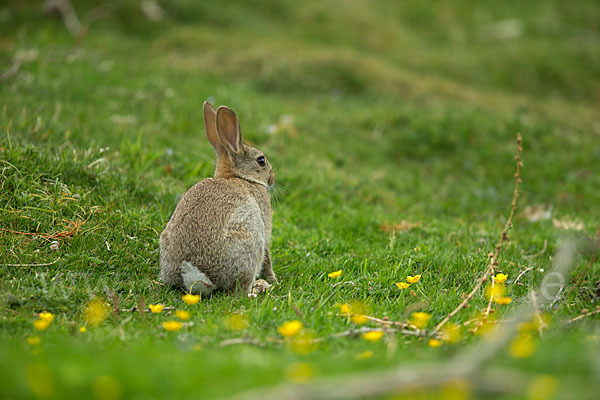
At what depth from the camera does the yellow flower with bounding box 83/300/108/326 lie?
434 centimetres

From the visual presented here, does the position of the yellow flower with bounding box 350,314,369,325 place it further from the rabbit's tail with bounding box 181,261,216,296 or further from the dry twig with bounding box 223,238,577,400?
the dry twig with bounding box 223,238,577,400

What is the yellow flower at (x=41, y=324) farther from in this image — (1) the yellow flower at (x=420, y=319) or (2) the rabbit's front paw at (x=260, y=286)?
(1) the yellow flower at (x=420, y=319)

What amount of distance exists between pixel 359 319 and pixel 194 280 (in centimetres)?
158

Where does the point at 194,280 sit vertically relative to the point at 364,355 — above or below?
below

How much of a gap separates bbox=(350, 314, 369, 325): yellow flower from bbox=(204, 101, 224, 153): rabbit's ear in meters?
2.65

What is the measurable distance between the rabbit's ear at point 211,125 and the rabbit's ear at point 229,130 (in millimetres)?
96

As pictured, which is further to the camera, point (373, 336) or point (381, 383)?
point (373, 336)

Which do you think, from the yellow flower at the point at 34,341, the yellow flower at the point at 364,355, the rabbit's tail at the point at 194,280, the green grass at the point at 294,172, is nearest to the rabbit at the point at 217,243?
the rabbit's tail at the point at 194,280

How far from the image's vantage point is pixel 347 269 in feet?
19.3

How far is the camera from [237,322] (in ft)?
13.8

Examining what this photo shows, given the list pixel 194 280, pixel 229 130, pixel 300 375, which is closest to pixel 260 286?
pixel 194 280

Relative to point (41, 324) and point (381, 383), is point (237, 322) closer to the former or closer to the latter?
point (41, 324)

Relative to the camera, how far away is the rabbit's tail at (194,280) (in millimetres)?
5008

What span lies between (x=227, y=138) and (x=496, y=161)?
19.6 ft
